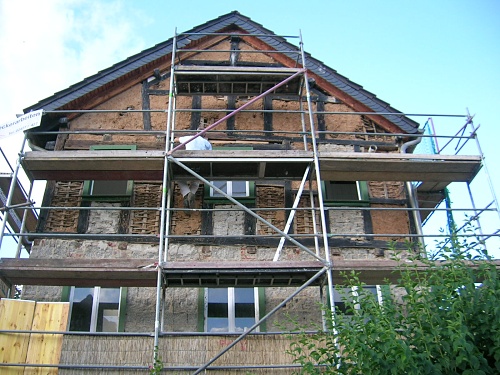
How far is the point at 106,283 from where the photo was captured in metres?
10.8

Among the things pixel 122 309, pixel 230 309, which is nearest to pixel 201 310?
pixel 230 309

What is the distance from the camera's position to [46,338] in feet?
32.0

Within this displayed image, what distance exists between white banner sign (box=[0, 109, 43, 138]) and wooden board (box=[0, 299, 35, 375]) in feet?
11.2

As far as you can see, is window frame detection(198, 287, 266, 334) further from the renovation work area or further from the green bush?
the green bush

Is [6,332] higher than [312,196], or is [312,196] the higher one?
[312,196]

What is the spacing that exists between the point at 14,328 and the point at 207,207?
422 centimetres

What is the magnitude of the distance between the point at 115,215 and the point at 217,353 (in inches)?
160

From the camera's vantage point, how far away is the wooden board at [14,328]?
31.5 ft

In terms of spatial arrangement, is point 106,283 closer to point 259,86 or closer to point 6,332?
point 6,332

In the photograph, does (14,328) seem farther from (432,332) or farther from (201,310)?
(432,332)

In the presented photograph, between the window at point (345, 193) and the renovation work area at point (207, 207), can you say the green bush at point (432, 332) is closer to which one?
the renovation work area at point (207, 207)

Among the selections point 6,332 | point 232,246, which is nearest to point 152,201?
point 232,246

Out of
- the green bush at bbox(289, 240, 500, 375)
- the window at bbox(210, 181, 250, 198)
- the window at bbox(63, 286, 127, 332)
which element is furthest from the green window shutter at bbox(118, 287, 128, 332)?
the green bush at bbox(289, 240, 500, 375)

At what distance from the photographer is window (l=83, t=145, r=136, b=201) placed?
1255 cm
